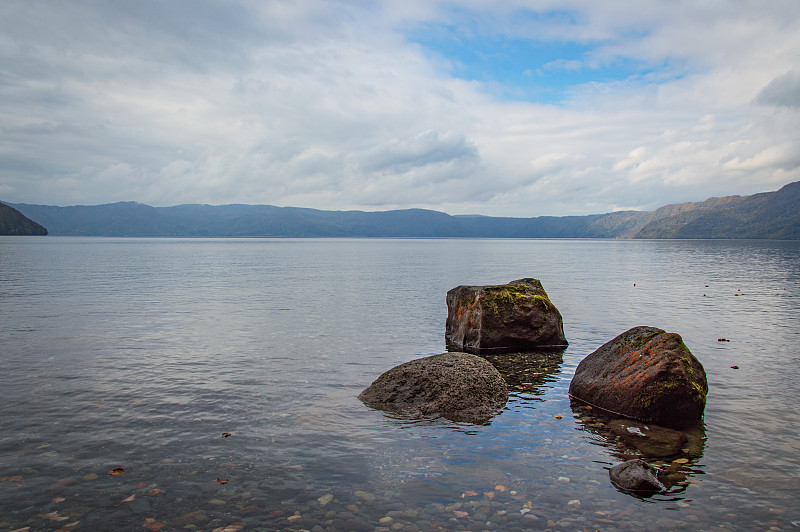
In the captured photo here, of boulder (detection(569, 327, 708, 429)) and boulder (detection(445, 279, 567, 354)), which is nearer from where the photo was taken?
boulder (detection(569, 327, 708, 429))

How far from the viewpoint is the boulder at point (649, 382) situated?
43.9 feet

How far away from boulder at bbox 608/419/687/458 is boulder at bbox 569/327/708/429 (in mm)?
463

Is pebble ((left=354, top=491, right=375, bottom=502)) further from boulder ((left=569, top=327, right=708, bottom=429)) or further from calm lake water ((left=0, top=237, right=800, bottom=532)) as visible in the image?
boulder ((left=569, top=327, right=708, bottom=429))

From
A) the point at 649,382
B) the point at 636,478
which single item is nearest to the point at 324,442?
the point at 636,478

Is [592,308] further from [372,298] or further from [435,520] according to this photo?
[435,520]

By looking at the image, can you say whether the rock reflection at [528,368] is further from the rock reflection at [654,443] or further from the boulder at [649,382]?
the rock reflection at [654,443]

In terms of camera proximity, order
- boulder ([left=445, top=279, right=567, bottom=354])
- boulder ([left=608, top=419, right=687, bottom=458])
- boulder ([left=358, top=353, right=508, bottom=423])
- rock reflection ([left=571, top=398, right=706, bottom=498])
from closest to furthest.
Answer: rock reflection ([left=571, top=398, right=706, bottom=498]) < boulder ([left=608, top=419, right=687, bottom=458]) < boulder ([left=358, top=353, right=508, bottom=423]) < boulder ([left=445, top=279, right=567, bottom=354])

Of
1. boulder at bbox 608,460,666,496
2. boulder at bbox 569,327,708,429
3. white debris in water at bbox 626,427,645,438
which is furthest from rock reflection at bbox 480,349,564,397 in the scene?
boulder at bbox 608,460,666,496

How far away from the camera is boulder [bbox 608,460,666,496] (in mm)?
A: 9406

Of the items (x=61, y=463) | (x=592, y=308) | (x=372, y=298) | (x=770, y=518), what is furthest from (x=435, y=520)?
(x=372, y=298)

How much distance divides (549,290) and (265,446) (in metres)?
41.3

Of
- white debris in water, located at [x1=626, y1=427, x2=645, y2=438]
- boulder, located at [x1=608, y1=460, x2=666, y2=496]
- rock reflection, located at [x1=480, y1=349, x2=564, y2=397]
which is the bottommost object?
rock reflection, located at [x1=480, y1=349, x2=564, y2=397]

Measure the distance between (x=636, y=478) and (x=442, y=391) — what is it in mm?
6013

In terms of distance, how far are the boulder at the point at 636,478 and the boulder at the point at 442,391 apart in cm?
416
